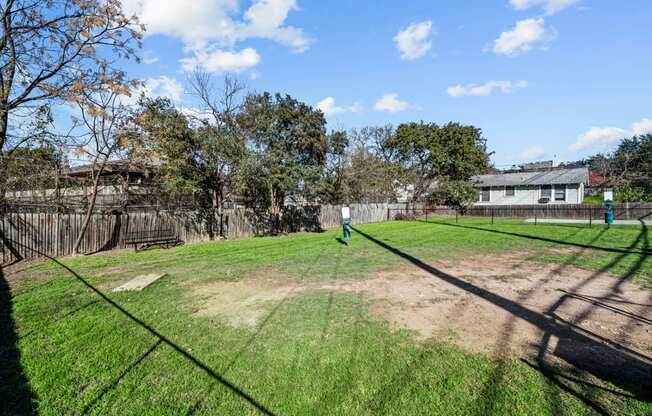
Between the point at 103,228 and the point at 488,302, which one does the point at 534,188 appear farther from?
the point at 103,228

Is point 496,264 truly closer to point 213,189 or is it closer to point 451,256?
point 451,256

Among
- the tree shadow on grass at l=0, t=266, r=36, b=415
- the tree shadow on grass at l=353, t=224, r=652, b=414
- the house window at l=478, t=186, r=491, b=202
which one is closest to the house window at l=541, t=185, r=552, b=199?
the house window at l=478, t=186, r=491, b=202

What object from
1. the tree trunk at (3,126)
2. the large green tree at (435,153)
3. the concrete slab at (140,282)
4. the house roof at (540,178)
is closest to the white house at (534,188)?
the house roof at (540,178)

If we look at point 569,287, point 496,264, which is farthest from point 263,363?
point 496,264

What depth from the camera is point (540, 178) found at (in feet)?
107

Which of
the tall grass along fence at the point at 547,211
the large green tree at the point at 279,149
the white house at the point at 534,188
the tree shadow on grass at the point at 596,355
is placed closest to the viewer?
the tree shadow on grass at the point at 596,355

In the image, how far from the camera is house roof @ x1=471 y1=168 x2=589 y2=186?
30.3 metres

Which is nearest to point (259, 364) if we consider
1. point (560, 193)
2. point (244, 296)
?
point (244, 296)

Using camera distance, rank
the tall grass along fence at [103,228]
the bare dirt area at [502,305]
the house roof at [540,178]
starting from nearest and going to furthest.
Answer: the bare dirt area at [502,305]
the tall grass along fence at [103,228]
the house roof at [540,178]

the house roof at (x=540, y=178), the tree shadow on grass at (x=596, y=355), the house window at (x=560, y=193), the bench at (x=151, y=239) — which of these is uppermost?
the house roof at (x=540, y=178)

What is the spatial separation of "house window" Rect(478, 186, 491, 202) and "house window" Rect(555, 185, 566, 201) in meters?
5.87

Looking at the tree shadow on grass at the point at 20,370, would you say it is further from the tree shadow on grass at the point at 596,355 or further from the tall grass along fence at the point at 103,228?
the tall grass along fence at the point at 103,228

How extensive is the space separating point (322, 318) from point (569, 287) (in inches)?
177

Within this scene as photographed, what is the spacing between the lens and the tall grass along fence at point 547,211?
23531mm
